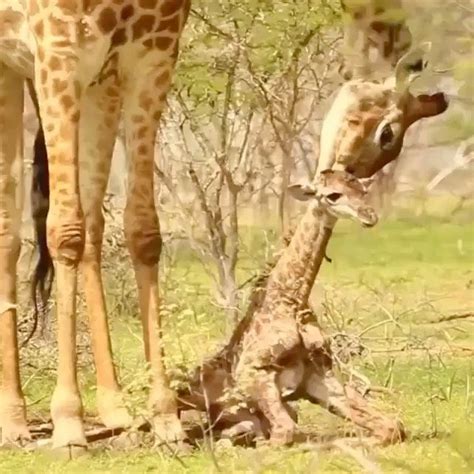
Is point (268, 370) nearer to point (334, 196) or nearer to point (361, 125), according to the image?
point (334, 196)

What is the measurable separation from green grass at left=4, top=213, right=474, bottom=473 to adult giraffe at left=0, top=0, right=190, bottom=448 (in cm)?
7

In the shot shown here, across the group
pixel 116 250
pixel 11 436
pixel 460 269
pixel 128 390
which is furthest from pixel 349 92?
pixel 116 250

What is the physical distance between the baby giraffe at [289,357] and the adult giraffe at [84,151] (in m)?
0.09

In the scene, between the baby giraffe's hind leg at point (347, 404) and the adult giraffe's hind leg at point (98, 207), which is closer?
the baby giraffe's hind leg at point (347, 404)

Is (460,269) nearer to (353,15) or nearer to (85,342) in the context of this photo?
(85,342)

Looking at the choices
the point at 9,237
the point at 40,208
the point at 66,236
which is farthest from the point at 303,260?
the point at 40,208

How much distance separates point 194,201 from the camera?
9.84 ft

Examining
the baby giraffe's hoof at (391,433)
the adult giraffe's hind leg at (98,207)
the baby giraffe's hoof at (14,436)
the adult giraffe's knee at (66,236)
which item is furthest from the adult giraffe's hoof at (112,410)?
the baby giraffe's hoof at (391,433)

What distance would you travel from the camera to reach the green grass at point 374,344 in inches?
50.8

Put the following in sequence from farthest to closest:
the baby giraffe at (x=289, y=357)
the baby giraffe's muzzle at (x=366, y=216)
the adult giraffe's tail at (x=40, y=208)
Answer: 1. the adult giraffe's tail at (x=40, y=208)
2. the baby giraffe at (x=289, y=357)
3. the baby giraffe's muzzle at (x=366, y=216)

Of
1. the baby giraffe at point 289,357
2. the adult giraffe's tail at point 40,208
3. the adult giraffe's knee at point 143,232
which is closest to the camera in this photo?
the baby giraffe at point 289,357

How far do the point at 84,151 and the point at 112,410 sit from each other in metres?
0.38

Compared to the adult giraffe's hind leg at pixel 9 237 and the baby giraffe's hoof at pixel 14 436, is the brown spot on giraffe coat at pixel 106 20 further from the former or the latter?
the baby giraffe's hoof at pixel 14 436

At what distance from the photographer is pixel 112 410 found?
1.91m
